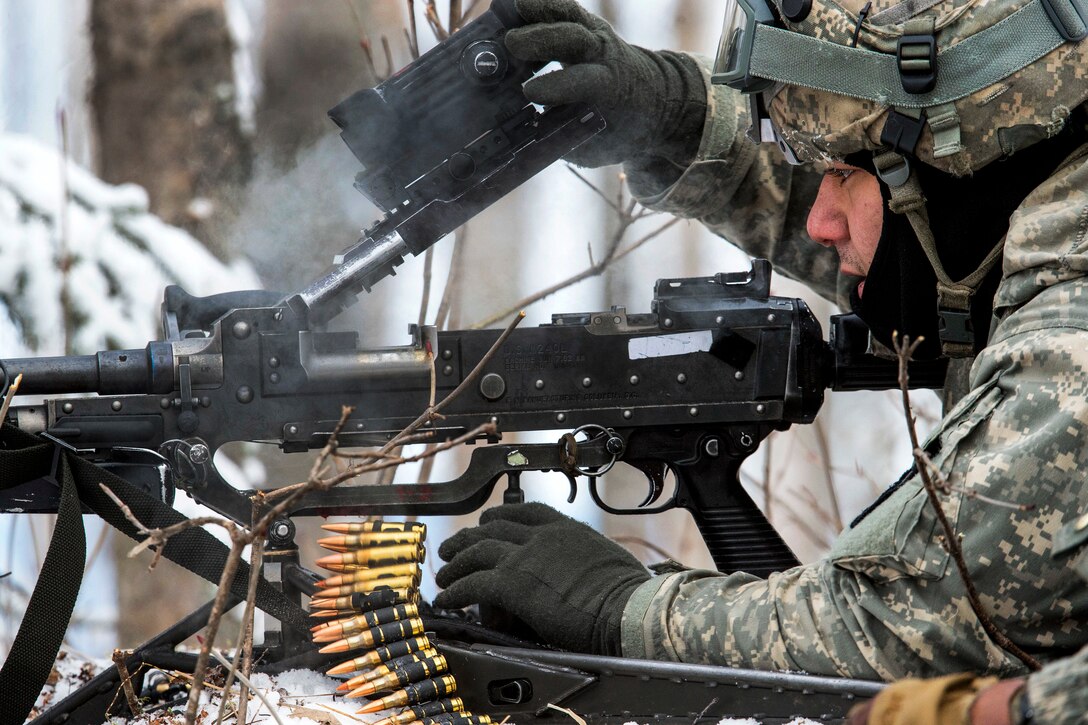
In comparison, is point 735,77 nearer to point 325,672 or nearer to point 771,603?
point 771,603

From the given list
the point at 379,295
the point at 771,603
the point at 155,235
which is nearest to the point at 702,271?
the point at 379,295

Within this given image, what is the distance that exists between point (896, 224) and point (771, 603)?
3.06 feet

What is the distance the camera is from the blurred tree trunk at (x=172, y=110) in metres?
4.23

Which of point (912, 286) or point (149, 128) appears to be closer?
point (912, 286)

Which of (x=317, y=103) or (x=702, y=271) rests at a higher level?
(x=317, y=103)

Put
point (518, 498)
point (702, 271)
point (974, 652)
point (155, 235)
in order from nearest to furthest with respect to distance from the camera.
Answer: point (974, 652) → point (518, 498) → point (155, 235) → point (702, 271)

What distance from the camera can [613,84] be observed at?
2.93 m

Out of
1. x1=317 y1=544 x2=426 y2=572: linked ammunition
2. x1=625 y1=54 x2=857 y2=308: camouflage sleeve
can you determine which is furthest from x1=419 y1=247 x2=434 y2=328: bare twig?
x1=317 y1=544 x2=426 y2=572: linked ammunition

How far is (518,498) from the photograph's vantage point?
9.12ft

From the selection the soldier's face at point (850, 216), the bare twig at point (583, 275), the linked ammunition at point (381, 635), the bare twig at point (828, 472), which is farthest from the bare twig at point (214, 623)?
the bare twig at point (828, 472)

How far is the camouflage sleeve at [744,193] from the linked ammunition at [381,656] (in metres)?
1.64

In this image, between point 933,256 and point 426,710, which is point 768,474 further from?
point 426,710

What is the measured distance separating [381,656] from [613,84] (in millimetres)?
1577

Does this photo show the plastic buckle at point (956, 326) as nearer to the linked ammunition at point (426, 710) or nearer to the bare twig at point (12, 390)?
the linked ammunition at point (426, 710)
